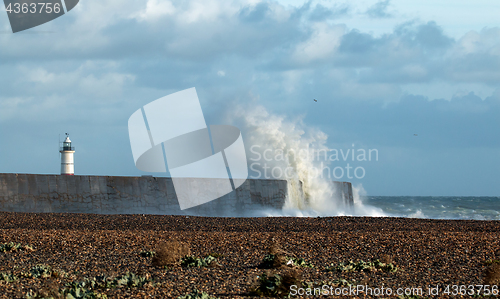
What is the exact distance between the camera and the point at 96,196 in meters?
16.3

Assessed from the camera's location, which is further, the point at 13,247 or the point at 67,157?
the point at 67,157

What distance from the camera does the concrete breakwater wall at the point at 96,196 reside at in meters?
15.7

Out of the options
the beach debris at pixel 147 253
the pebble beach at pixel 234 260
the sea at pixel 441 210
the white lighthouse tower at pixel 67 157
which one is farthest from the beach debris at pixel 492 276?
the white lighthouse tower at pixel 67 157

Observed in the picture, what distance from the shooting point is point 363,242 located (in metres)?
8.59

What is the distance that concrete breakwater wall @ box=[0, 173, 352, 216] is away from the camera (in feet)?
51.6

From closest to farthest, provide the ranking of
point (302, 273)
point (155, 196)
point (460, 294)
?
1. point (460, 294)
2. point (302, 273)
3. point (155, 196)

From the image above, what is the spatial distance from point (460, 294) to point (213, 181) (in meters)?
12.9

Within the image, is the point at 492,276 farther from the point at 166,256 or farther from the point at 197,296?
the point at 166,256

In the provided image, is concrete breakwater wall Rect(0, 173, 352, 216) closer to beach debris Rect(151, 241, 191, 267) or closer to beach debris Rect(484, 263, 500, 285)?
beach debris Rect(151, 241, 191, 267)

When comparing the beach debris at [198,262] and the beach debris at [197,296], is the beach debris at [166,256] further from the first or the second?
the beach debris at [197,296]

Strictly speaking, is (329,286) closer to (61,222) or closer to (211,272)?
(211,272)

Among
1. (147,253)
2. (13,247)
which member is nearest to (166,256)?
(147,253)

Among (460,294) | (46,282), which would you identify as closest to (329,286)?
(460,294)

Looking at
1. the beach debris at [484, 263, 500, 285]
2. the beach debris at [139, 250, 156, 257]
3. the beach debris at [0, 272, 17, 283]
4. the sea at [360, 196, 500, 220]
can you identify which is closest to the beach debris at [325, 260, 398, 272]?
the beach debris at [484, 263, 500, 285]
